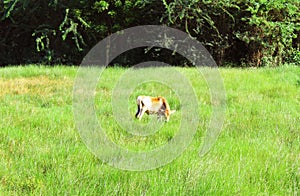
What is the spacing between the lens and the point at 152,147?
3773 millimetres

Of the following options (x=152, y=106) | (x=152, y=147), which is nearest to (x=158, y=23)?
(x=152, y=106)

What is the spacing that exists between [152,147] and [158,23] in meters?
8.51

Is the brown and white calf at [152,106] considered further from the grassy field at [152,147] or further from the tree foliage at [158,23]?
the tree foliage at [158,23]

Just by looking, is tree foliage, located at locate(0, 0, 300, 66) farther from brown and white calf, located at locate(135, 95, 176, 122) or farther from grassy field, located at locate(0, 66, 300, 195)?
brown and white calf, located at locate(135, 95, 176, 122)

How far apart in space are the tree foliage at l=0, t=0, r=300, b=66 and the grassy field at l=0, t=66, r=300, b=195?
15.9 feet

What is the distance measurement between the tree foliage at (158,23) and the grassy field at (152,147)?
4856 millimetres

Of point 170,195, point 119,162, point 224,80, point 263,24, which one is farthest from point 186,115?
point 263,24

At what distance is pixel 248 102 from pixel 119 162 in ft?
11.2

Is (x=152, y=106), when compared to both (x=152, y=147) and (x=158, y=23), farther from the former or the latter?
(x=158, y=23)

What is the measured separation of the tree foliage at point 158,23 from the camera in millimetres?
10984

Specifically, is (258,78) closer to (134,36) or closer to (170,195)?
(134,36)

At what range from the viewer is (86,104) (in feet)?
18.6

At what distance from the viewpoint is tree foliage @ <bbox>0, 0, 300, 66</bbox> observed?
11.0 metres

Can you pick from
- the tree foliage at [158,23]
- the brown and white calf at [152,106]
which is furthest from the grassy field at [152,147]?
the tree foliage at [158,23]
